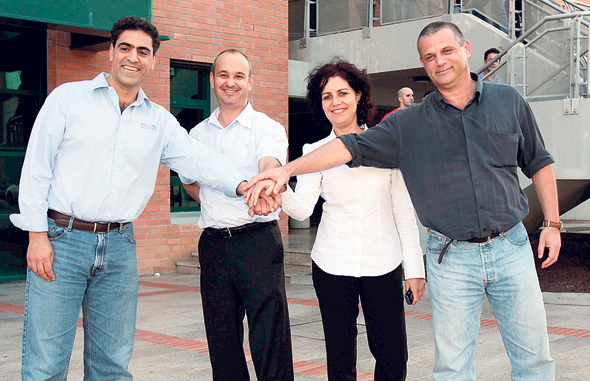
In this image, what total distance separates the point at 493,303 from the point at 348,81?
1383mm

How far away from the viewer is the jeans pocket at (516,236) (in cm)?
298

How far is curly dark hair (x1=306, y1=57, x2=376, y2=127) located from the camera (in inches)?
139

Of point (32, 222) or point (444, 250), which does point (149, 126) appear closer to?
point (32, 222)

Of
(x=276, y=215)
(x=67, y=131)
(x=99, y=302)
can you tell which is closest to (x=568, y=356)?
(x=276, y=215)

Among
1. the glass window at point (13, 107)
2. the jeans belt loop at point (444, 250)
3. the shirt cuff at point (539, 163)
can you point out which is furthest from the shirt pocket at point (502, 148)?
the glass window at point (13, 107)

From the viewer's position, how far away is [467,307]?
2.98m

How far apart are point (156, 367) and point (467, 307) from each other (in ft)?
9.31

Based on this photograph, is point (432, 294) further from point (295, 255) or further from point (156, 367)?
point (295, 255)

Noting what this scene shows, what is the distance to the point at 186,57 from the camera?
35.1 ft

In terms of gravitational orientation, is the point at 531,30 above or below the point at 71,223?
above

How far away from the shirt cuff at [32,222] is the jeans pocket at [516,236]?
2.12m

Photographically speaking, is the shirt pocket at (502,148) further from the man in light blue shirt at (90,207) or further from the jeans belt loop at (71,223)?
the jeans belt loop at (71,223)

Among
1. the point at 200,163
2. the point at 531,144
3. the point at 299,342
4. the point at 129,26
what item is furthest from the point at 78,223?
the point at 299,342

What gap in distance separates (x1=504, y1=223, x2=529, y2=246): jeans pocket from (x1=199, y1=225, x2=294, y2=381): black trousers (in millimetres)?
1296
